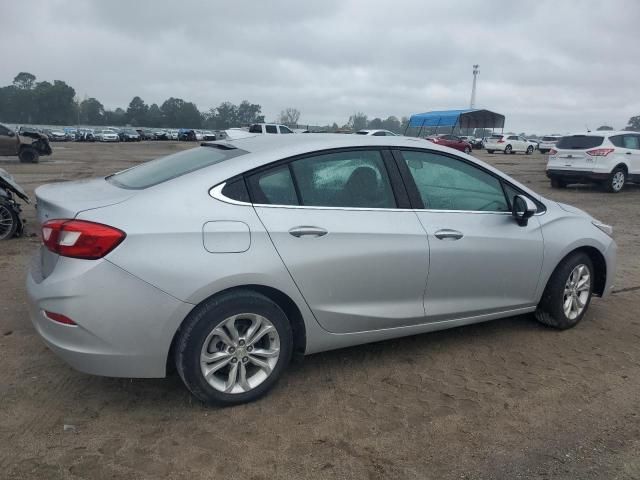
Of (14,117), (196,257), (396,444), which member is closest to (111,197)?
(196,257)

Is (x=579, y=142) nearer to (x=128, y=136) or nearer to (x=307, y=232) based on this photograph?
(x=307, y=232)

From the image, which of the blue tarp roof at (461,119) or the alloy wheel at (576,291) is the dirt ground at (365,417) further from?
the blue tarp roof at (461,119)

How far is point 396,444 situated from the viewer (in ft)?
9.27

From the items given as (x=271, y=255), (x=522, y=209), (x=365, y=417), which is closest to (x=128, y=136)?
(x=522, y=209)

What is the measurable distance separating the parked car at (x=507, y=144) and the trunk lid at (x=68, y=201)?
1663 inches

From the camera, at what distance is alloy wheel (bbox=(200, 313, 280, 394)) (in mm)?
2973

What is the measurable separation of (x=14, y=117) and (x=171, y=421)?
105690mm

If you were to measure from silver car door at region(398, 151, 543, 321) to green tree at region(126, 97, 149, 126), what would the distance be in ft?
342

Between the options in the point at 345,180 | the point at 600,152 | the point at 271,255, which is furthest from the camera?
the point at 600,152

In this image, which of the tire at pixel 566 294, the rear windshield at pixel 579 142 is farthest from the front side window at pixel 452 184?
the rear windshield at pixel 579 142

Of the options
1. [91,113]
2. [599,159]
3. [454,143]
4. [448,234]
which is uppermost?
[91,113]

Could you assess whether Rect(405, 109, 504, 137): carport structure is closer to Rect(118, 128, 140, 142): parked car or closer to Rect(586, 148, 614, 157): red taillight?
Rect(118, 128, 140, 142): parked car

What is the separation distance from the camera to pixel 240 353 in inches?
121

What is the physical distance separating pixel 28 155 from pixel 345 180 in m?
21.5
